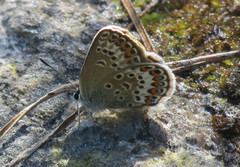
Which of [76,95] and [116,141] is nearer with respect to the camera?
[116,141]


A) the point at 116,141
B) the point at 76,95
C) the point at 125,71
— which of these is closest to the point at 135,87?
the point at 125,71

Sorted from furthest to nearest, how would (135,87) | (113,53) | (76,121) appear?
(76,121)
(135,87)
(113,53)

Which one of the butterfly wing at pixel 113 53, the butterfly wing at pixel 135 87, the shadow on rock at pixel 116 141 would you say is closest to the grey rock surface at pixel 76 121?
the shadow on rock at pixel 116 141

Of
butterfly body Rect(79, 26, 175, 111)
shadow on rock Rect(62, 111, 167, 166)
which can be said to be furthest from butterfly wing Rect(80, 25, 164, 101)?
shadow on rock Rect(62, 111, 167, 166)

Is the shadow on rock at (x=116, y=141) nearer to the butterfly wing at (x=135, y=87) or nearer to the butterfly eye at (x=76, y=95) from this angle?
the butterfly wing at (x=135, y=87)

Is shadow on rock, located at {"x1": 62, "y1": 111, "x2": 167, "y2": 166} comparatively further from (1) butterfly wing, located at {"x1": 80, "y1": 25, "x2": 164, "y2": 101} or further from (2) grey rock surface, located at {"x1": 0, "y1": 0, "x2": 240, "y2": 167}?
(1) butterfly wing, located at {"x1": 80, "y1": 25, "x2": 164, "y2": 101}

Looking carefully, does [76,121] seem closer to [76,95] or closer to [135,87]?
[76,95]

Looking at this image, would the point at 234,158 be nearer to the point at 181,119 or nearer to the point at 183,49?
the point at 181,119
